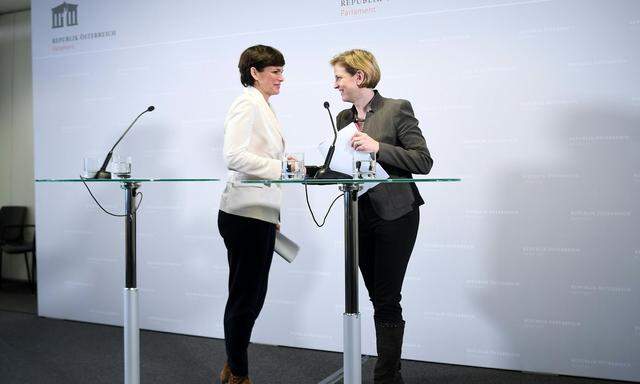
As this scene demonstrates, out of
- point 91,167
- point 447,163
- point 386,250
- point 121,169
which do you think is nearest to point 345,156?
point 386,250

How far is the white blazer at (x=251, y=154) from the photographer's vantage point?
2.31 meters

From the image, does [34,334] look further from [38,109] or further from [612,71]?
[612,71]

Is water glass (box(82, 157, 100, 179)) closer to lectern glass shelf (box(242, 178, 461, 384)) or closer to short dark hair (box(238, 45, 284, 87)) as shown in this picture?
short dark hair (box(238, 45, 284, 87))

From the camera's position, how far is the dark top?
91.4 inches

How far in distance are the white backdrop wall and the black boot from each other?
987 mm

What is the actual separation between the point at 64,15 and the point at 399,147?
11.0 ft

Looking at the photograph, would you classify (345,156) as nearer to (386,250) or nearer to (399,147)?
(399,147)

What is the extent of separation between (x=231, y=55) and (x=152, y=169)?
990 mm

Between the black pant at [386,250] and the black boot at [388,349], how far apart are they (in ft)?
0.09

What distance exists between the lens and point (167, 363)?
3367mm

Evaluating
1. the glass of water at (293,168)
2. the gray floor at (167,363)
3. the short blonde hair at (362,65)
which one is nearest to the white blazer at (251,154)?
the glass of water at (293,168)

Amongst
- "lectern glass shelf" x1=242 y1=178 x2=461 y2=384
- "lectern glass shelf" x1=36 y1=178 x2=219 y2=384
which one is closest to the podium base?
"lectern glass shelf" x1=242 y1=178 x2=461 y2=384

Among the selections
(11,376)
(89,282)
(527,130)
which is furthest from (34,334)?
(527,130)

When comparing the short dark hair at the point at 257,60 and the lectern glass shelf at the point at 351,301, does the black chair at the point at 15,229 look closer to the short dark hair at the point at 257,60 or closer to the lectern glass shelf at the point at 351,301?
the short dark hair at the point at 257,60
